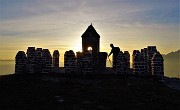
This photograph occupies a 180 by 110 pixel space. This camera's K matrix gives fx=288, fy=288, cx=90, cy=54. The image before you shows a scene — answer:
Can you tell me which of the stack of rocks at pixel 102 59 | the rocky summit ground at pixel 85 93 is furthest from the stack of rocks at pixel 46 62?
the stack of rocks at pixel 102 59

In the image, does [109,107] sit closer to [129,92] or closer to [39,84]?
[129,92]

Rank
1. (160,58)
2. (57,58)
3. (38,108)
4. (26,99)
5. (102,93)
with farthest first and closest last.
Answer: (57,58), (160,58), (102,93), (26,99), (38,108)

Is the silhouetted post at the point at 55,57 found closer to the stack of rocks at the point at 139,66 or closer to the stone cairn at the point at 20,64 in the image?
the stone cairn at the point at 20,64

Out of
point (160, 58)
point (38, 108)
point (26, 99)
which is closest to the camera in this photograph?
point (38, 108)

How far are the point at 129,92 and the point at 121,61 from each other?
302 inches

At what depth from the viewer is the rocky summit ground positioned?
60.5 ft

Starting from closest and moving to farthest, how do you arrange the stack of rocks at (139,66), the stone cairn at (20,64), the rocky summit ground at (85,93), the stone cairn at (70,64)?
the rocky summit ground at (85,93)
the stack of rocks at (139,66)
the stone cairn at (70,64)
the stone cairn at (20,64)

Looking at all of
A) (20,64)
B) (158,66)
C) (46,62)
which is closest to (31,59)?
(20,64)

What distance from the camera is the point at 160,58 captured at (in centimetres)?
2881

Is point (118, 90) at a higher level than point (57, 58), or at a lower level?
lower

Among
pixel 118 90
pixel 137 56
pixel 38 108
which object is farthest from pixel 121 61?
pixel 38 108

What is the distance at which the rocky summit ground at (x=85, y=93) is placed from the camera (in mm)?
18453

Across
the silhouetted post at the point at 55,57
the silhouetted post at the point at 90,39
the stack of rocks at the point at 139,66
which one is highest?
the silhouetted post at the point at 90,39

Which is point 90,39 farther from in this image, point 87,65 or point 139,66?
point 139,66
